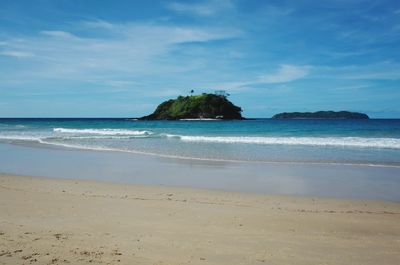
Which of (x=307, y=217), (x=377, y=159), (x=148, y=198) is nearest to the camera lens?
(x=307, y=217)

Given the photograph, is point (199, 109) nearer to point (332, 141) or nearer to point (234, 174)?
point (332, 141)

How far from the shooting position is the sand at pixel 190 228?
4.66 meters

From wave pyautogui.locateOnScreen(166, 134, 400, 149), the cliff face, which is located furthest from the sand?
the cliff face

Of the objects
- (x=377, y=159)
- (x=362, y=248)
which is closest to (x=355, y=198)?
(x=362, y=248)

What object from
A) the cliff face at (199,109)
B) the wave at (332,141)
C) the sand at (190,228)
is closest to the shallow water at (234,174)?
the sand at (190,228)

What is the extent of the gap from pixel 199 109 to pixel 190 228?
11604 cm

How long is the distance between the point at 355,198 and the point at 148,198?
191 inches

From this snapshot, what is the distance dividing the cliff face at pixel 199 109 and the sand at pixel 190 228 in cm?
10991

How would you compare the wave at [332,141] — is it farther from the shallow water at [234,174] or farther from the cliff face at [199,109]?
the cliff face at [199,109]

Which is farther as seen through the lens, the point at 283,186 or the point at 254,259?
the point at 283,186

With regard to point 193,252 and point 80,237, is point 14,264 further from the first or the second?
point 193,252

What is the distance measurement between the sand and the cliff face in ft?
361

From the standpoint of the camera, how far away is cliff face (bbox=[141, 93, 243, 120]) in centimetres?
12019

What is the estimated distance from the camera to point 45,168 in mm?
13680
